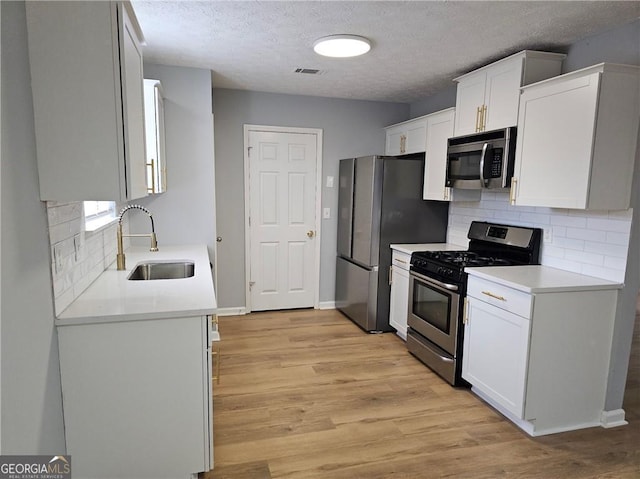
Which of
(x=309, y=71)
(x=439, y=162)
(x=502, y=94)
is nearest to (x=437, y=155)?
(x=439, y=162)

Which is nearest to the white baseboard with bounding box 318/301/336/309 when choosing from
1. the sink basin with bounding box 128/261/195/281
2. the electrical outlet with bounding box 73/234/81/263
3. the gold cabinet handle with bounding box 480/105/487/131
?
the sink basin with bounding box 128/261/195/281

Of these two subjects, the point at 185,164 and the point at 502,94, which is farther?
the point at 185,164

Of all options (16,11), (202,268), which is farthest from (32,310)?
(202,268)

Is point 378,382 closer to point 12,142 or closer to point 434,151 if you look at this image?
point 434,151

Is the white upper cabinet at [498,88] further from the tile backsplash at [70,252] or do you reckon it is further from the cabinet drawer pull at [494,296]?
the tile backsplash at [70,252]

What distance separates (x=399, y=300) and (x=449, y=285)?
92cm

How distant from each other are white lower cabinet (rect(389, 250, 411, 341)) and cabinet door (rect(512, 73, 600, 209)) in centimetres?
125

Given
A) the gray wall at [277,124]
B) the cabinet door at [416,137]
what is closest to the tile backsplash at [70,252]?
the gray wall at [277,124]

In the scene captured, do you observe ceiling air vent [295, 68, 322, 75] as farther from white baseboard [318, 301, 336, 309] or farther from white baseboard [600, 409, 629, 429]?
white baseboard [600, 409, 629, 429]

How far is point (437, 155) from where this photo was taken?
3.66m

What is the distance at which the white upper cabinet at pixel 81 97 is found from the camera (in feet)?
4.67

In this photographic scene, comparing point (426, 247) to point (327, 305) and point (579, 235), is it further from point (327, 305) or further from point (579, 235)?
point (327, 305)

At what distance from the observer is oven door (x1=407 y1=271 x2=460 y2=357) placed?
2.93 m

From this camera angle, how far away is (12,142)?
131 centimetres
